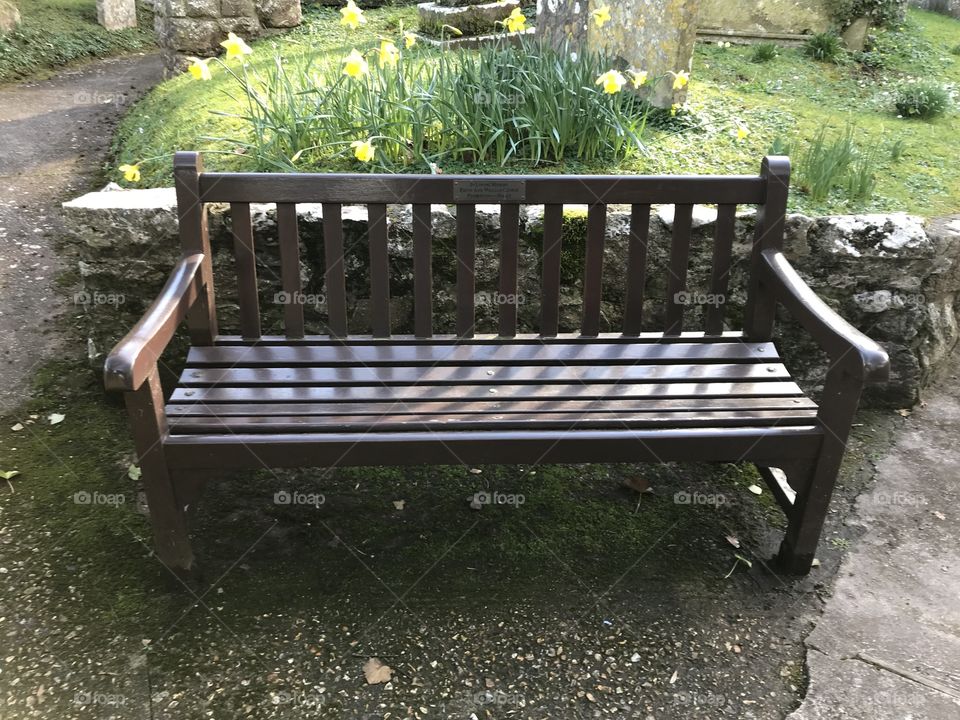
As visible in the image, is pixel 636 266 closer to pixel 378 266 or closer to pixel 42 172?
pixel 378 266

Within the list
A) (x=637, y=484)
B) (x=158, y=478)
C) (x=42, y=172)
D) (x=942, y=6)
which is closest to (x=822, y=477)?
(x=637, y=484)

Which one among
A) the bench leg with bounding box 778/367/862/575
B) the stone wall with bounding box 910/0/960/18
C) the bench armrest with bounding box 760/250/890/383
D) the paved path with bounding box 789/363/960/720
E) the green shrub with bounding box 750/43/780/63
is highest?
the stone wall with bounding box 910/0/960/18

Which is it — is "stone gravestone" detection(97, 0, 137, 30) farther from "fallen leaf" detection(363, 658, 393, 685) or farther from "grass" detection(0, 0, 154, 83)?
"fallen leaf" detection(363, 658, 393, 685)

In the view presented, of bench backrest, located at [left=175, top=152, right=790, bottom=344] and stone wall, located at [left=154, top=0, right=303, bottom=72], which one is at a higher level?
stone wall, located at [left=154, top=0, right=303, bottom=72]

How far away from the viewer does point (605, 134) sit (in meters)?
3.70

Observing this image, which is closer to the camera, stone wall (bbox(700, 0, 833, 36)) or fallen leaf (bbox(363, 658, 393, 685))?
fallen leaf (bbox(363, 658, 393, 685))

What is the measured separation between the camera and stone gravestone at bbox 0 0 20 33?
28.1 feet

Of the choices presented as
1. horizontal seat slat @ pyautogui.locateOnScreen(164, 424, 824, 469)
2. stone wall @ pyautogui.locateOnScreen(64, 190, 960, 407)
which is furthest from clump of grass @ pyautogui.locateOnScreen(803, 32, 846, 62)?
horizontal seat slat @ pyautogui.locateOnScreen(164, 424, 824, 469)

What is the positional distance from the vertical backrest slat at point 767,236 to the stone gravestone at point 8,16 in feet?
28.5

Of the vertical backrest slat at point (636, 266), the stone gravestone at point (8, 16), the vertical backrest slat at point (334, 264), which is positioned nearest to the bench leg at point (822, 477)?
the vertical backrest slat at point (636, 266)

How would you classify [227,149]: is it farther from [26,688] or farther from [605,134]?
[26,688]

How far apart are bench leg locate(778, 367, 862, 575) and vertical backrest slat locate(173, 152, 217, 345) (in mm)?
1955

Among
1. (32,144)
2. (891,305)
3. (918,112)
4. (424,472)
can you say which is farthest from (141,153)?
(918,112)

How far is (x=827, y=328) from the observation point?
2381 millimetres
